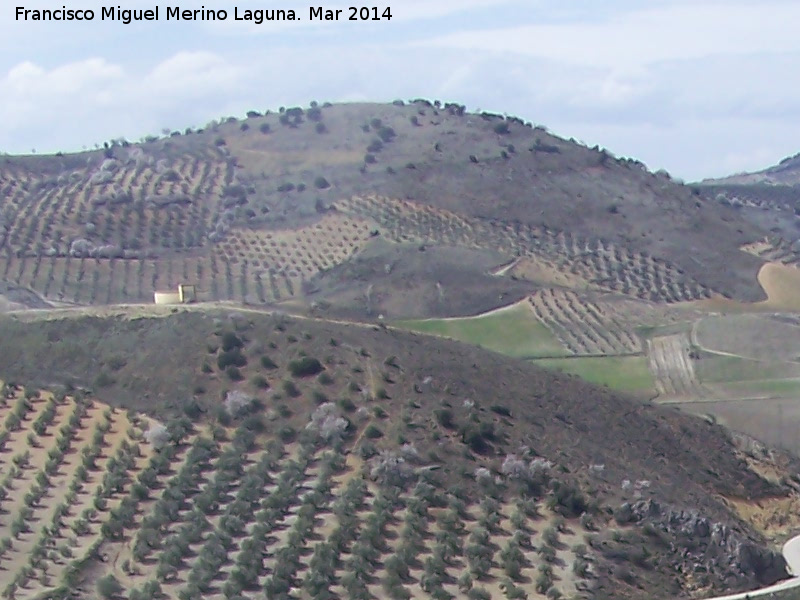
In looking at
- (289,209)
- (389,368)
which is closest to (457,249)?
(289,209)

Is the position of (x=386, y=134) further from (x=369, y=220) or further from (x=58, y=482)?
(x=58, y=482)

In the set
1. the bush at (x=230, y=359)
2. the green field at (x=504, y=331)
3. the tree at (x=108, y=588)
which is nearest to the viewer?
the tree at (x=108, y=588)

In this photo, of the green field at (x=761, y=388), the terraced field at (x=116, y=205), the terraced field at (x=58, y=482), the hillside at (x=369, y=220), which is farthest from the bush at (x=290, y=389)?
the terraced field at (x=116, y=205)

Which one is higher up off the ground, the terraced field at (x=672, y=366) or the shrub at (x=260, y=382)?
the shrub at (x=260, y=382)

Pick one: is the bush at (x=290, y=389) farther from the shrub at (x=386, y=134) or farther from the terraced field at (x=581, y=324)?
the shrub at (x=386, y=134)

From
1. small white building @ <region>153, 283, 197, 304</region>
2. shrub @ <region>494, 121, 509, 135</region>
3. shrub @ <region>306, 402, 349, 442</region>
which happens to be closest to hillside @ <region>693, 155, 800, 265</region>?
shrub @ <region>494, 121, 509, 135</region>

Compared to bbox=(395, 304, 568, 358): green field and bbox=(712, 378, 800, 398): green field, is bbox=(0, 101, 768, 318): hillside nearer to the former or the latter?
bbox=(395, 304, 568, 358): green field
